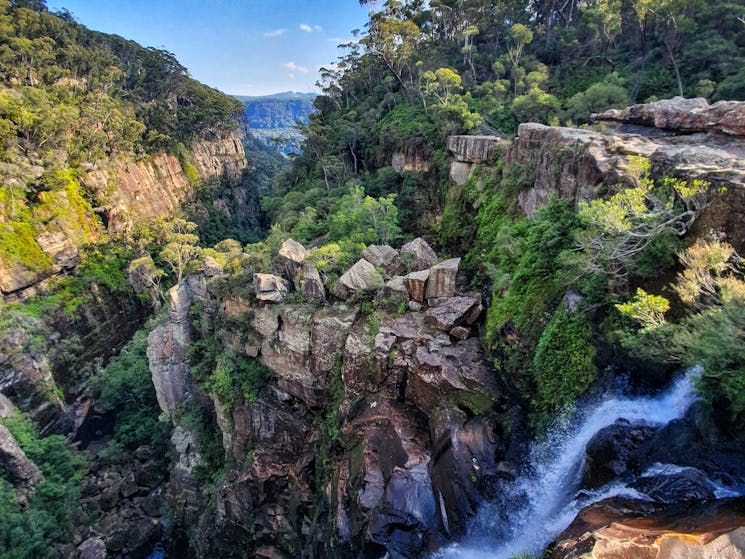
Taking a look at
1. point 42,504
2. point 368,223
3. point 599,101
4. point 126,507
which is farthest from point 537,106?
point 42,504

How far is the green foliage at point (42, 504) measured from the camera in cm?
1741

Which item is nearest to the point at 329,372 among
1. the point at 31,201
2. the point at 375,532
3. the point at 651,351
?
the point at 375,532

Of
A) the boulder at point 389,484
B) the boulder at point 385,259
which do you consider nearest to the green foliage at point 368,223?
the boulder at point 385,259

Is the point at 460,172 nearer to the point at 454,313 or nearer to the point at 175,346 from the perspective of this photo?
the point at 454,313

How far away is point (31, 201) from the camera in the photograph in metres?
34.0

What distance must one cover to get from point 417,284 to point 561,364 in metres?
7.48

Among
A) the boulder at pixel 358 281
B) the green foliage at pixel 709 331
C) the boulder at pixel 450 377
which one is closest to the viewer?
the green foliage at pixel 709 331

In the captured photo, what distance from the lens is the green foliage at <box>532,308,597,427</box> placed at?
1054 cm

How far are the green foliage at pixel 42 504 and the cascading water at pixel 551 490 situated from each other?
19.4 m

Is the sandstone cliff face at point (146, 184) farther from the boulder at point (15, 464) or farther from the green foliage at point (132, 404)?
the boulder at point (15, 464)

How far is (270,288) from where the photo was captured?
19047 mm

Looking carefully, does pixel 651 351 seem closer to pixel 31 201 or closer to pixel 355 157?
pixel 355 157

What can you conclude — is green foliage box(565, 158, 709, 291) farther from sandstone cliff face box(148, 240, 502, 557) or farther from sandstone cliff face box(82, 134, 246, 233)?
sandstone cliff face box(82, 134, 246, 233)

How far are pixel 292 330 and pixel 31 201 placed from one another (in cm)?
3209
